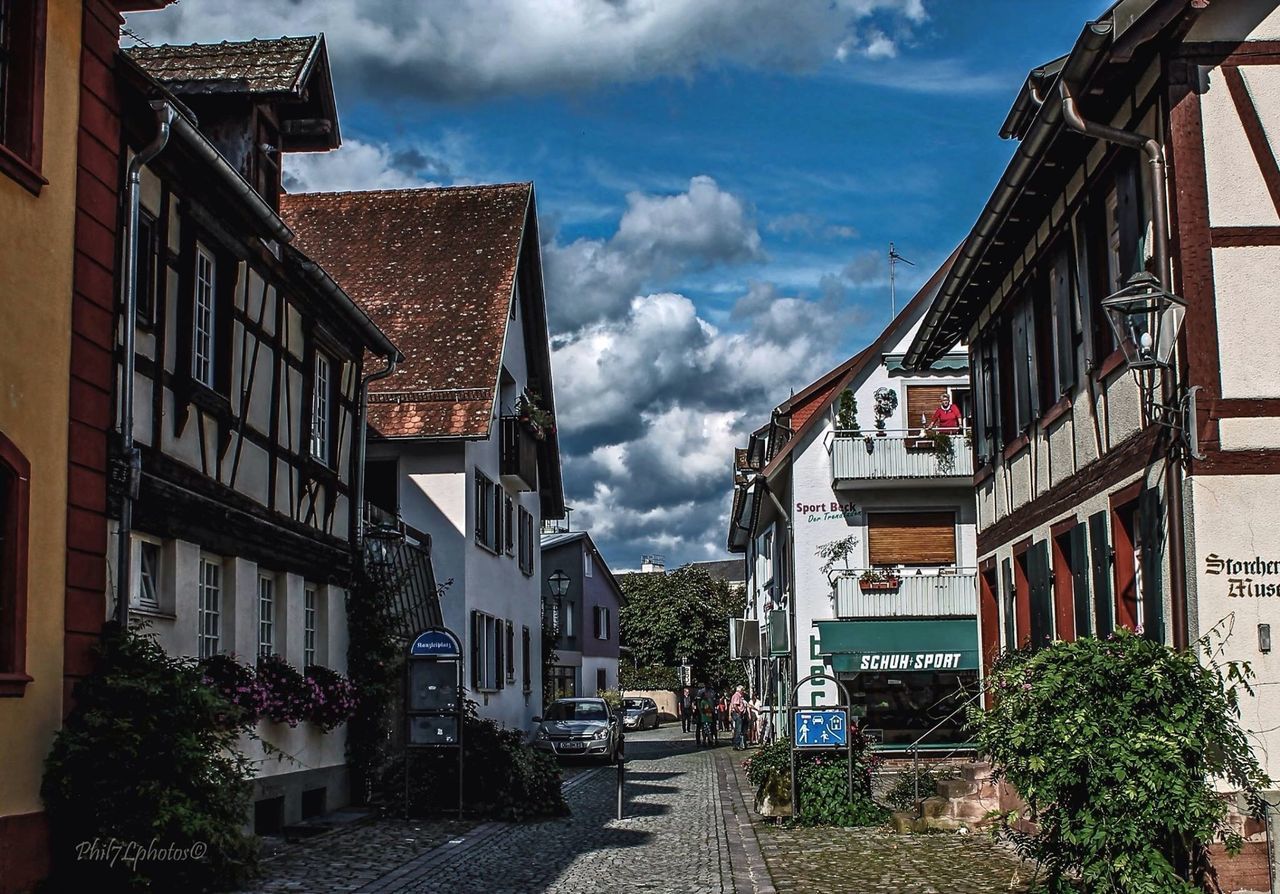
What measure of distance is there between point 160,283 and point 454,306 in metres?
14.5

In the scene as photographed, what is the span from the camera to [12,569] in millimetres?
10031

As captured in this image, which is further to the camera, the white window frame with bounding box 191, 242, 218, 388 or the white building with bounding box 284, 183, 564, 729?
the white building with bounding box 284, 183, 564, 729

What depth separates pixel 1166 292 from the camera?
10.2 metres

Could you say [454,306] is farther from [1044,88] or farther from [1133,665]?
[1133,665]

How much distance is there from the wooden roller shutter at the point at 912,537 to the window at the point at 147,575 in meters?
21.3

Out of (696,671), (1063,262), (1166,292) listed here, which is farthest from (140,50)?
(696,671)

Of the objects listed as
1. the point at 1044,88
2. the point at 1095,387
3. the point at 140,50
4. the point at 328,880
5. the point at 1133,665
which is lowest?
the point at 328,880

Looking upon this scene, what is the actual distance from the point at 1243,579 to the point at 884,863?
475 centimetres

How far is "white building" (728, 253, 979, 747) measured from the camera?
31422mm

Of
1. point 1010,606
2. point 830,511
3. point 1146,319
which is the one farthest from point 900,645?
point 1146,319

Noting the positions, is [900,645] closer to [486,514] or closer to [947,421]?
[947,421]

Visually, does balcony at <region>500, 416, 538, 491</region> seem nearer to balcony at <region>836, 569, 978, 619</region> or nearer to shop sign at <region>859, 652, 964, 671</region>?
balcony at <region>836, 569, 978, 619</region>

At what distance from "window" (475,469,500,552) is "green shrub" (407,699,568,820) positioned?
9.26 metres

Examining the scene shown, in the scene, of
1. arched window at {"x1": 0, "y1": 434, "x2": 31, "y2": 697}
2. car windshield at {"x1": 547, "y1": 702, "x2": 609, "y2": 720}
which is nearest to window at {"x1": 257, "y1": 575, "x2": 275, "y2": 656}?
arched window at {"x1": 0, "y1": 434, "x2": 31, "y2": 697}
